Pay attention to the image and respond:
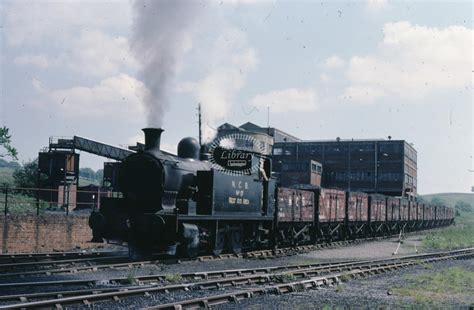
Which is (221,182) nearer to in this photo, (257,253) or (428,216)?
(257,253)

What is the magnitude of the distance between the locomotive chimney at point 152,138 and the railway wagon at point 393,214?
2318 cm

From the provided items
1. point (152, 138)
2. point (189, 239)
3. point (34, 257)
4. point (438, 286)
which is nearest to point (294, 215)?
point (189, 239)

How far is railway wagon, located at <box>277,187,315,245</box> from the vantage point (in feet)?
64.6

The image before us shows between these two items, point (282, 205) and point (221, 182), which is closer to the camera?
point (221, 182)

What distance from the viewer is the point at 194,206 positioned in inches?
566

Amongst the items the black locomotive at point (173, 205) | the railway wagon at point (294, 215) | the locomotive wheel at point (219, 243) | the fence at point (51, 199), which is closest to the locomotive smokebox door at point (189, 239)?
the black locomotive at point (173, 205)

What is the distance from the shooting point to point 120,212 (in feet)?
46.2

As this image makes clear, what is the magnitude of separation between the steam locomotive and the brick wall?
12.0 ft

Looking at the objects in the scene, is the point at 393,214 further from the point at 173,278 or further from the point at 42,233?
the point at 173,278

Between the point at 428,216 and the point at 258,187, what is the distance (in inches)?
1412

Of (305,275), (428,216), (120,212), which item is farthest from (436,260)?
(428,216)

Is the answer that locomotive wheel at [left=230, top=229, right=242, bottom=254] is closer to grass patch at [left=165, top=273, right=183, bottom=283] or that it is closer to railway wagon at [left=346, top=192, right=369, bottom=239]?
grass patch at [left=165, top=273, right=183, bottom=283]

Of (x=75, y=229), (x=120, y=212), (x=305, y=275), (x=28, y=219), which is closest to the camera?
(x=305, y=275)

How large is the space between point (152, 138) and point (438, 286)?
813cm
